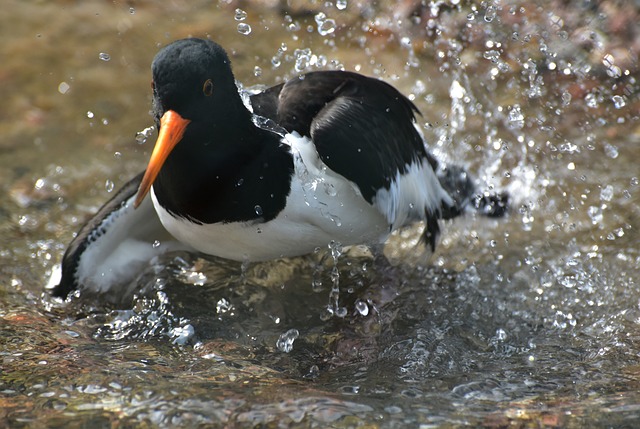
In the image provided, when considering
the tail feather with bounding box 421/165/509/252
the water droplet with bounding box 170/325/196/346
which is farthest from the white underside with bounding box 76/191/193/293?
the tail feather with bounding box 421/165/509/252

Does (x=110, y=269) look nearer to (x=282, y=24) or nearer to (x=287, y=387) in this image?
(x=287, y=387)

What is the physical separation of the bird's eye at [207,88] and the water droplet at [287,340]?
1.18m

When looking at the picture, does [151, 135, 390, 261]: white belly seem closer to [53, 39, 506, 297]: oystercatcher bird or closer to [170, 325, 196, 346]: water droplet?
[53, 39, 506, 297]: oystercatcher bird

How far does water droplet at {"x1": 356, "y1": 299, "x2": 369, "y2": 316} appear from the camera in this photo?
3979mm

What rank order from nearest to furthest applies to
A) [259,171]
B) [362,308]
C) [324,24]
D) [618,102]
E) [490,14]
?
[259,171], [362,308], [618,102], [490,14], [324,24]

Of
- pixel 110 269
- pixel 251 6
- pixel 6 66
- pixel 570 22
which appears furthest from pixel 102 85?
pixel 570 22

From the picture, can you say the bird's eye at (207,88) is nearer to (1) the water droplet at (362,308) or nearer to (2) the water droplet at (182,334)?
(2) the water droplet at (182,334)

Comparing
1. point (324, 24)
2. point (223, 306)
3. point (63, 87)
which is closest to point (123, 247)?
point (223, 306)

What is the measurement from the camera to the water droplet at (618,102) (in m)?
5.78

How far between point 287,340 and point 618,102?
3.35 m

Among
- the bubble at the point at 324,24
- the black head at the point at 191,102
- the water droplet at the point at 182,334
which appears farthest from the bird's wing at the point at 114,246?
the bubble at the point at 324,24

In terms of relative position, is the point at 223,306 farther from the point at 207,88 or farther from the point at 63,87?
the point at 63,87

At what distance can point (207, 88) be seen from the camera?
10.6ft

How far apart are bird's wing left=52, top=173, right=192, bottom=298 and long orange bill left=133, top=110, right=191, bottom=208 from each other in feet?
3.04
